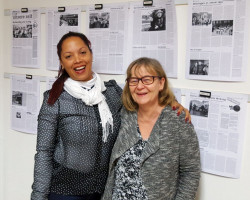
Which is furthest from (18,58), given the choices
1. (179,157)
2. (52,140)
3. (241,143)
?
(241,143)

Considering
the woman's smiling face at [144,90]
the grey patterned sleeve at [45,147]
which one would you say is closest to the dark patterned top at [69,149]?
the grey patterned sleeve at [45,147]

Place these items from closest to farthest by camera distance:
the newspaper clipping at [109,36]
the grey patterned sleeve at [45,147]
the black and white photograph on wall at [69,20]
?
the grey patterned sleeve at [45,147] → the newspaper clipping at [109,36] → the black and white photograph on wall at [69,20]

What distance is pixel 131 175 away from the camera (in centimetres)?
137

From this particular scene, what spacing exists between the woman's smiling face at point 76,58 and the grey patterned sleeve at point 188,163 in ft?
1.88

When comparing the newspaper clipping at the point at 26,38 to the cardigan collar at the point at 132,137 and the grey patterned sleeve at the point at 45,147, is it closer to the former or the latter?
the grey patterned sleeve at the point at 45,147

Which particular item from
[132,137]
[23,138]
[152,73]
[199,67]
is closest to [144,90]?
[152,73]

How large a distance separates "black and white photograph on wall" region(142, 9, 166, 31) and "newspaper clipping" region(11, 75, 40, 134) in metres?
0.94

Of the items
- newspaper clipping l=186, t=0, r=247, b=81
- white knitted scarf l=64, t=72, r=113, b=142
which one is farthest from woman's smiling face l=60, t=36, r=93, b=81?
newspaper clipping l=186, t=0, r=247, b=81

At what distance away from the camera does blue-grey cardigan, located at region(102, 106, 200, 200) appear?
132cm

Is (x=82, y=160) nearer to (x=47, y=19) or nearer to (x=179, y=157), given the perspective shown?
(x=179, y=157)

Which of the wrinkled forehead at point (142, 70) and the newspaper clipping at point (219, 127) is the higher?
the wrinkled forehead at point (142, 70)

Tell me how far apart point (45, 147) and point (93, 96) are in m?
0.35

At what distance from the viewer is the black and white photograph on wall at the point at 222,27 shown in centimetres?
139

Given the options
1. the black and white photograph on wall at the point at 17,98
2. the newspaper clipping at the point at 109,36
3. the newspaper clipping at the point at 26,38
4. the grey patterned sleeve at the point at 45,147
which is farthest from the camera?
the black and white photograph on wall at the point at 17,98
